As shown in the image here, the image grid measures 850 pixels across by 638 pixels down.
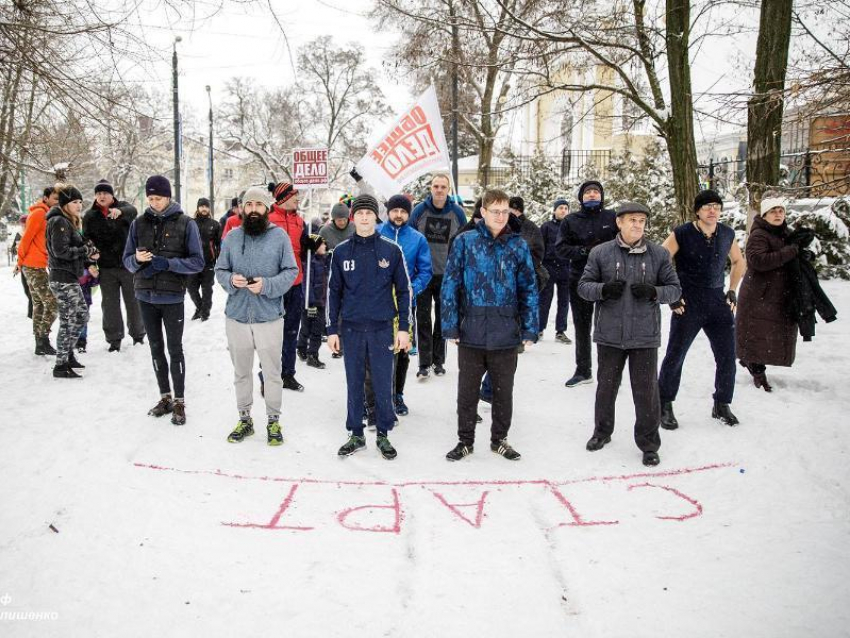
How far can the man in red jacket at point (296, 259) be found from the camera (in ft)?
22.2

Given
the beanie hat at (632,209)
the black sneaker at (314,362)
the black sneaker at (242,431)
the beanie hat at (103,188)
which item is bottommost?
the black sneaker at (242,431)

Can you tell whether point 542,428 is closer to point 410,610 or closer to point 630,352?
point 630,352

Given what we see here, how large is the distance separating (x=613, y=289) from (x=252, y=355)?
2.98 metres

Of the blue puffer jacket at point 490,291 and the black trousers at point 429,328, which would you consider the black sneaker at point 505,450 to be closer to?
the blue puffer jacket at point 490,291

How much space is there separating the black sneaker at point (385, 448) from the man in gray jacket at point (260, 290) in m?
0.86

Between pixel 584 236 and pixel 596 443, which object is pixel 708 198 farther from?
pixel 596 443

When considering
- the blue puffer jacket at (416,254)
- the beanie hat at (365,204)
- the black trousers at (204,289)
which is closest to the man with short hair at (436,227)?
the blue puffer jacket at (416,254)

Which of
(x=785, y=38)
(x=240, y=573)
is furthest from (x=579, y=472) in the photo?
(x=785, y=38)

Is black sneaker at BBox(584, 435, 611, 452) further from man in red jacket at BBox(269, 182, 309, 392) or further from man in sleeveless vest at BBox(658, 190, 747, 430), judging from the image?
man in red jacket at BBox(269, 182, 309, 392)

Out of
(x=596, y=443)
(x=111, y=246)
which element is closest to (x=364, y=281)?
(x=596, y=443)

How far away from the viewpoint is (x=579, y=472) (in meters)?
4.95

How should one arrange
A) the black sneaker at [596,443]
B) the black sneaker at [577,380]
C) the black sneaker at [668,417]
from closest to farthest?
1. the black sneaker at [596,443]
2. the black sneaker at [668,417]
3. the black sneaker at [577,380]

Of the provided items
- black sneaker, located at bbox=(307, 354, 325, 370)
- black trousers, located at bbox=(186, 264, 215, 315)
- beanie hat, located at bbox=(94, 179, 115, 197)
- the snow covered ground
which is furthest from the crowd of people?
black trousers, located at bbox=(186, 264, 215, 315)

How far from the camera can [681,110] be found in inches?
398
